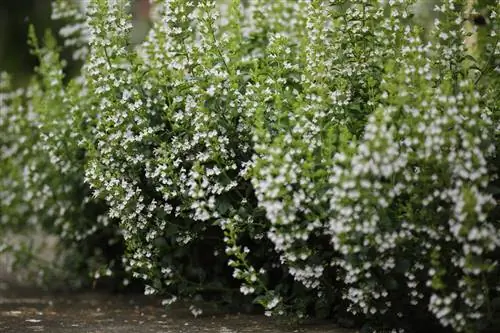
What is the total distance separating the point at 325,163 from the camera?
356 centimetres

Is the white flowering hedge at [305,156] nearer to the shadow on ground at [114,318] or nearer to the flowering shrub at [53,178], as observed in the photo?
the flowering shrub at [53,178]

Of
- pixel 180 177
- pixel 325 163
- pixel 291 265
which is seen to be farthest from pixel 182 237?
pixel 325 163

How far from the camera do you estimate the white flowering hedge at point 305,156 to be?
10.9ft

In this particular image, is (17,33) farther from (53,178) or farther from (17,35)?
(53,178)

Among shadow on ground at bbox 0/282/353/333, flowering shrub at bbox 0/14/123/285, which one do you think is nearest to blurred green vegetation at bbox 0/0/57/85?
flowering shrub at bbox 0/14/123/285

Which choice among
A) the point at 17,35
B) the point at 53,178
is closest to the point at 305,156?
the point at 53,178

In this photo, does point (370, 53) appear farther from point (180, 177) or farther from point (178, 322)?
point (178, 322)

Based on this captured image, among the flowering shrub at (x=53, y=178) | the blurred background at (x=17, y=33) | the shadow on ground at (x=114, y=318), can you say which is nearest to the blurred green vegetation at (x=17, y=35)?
the blurred background at (x=17, y=33)

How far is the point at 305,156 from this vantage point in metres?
3.76

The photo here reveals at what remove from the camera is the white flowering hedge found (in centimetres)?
331

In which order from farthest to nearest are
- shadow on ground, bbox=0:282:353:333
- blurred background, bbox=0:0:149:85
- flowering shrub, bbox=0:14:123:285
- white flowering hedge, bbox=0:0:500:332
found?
blurred background, bbox=0:0:149:85
flowering shrub, bbox=0:14:123:285
shadow on ground, bbox=0:282:353:333
white flowering hedge, bbox=0:0:500:332

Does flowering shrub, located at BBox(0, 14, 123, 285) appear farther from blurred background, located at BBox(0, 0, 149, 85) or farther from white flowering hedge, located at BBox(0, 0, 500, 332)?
blurred background, located at BBox(0, 0, 149, 85)

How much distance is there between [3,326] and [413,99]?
2673 mm

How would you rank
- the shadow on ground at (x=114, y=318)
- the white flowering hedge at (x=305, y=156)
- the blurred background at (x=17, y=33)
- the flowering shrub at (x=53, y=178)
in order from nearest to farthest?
the white flowering hedge at (x=305, y=156)
the shadow on ground at (x=114, y=318)
the flowering shrub at (x=53, y=178)
the blurred background at (x=17, y=33)
